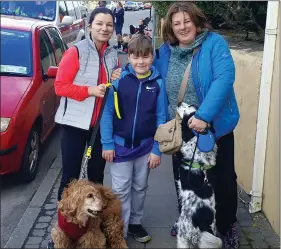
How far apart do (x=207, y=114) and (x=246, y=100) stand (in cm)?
167

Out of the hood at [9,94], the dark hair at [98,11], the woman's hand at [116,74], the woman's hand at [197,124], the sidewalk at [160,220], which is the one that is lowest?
the sidewalk at [160,220]

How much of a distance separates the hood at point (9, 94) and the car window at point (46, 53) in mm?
597

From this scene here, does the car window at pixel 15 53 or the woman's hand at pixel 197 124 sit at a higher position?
the car window at pixel 15 53

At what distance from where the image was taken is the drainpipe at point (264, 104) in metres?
3.58

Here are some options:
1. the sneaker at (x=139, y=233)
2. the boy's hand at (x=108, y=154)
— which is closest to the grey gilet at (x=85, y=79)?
the boy's hand at (x=108, y=154)

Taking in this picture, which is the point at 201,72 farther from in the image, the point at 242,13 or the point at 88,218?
the point at 242,13

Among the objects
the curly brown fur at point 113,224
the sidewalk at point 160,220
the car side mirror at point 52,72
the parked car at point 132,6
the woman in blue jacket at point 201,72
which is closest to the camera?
the car side mirror at point 52,72

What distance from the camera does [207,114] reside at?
2770 mm

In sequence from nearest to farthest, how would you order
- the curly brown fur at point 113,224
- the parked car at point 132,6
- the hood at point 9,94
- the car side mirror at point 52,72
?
the hood at point 9,94, the car side mirror at point 52,72, the curly brown fur at point 113,224, the parked car at point 132,6

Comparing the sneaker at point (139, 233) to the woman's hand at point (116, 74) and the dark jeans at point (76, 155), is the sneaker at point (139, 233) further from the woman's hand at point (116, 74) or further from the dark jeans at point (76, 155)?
the woman's hand at point (116, 74)

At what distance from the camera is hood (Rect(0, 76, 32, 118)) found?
188 cm

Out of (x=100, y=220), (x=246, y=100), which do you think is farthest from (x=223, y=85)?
(x=246, y=100)

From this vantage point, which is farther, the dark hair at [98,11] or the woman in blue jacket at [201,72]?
the dark hair at [98,11]

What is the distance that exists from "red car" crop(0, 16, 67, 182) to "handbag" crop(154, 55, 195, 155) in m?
0.76
